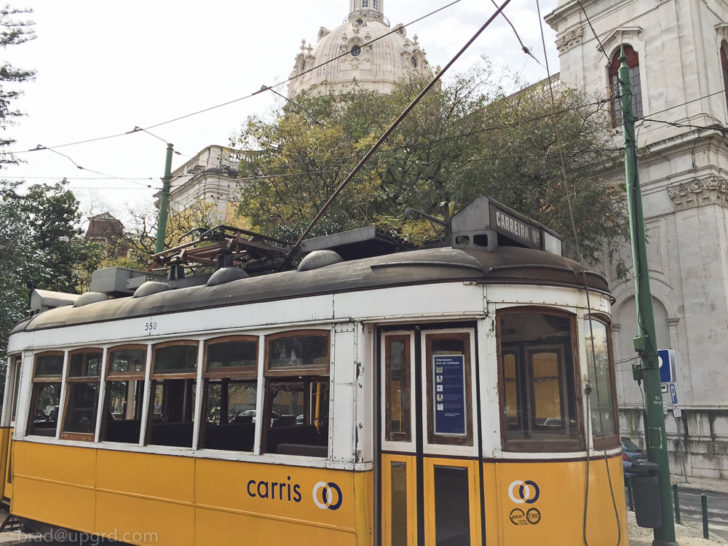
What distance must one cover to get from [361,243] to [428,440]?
89.1 inches

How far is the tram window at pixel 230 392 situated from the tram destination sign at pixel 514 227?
7.77 feet

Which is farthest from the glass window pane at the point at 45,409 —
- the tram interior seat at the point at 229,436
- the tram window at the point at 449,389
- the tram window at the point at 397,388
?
the tram window at the point at 449,389

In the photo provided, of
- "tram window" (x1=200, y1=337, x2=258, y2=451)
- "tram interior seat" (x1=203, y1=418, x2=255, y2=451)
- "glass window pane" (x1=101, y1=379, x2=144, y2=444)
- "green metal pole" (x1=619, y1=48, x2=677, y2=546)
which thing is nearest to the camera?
"tram window" (x1=200, y1=337, x2=258, y2=451)

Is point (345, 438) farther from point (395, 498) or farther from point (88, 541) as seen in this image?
point (88, 541)

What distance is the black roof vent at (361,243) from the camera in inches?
239

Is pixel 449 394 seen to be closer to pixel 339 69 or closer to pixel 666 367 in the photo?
pixel 666 367

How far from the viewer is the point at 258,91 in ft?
35.3

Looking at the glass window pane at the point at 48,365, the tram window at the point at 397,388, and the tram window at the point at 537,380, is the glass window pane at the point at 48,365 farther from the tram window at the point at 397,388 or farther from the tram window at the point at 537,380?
the tram window at the point at 537,380

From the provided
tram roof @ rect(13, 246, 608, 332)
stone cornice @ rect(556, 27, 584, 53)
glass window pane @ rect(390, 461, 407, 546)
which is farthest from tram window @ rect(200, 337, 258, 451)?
stone cornice @ rect(556, 27, 584, 53)

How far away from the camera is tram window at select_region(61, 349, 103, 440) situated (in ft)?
22.7

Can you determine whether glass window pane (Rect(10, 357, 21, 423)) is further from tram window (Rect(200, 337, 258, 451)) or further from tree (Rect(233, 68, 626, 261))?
tree (Rect(233, 68, 626, 261))

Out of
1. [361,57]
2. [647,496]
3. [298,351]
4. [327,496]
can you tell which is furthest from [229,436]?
[361,57]

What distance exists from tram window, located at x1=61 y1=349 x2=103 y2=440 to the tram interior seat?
1.44 m

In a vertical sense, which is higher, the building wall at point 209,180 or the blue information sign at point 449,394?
the building wall at point 209,180
